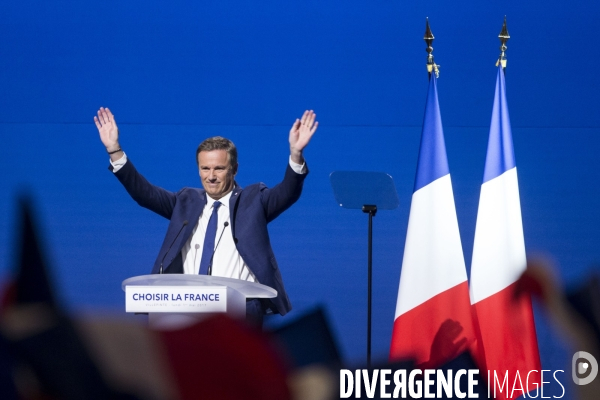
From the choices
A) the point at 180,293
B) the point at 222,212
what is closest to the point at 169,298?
the point at 180,293

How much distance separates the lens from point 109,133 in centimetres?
318

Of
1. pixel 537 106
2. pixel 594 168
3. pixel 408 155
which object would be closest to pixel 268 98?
pixel 408 155

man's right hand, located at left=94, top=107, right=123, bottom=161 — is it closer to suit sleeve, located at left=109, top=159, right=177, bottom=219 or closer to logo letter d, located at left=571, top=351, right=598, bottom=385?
suit sleeve, located at left=109, top=159, right=177, bottom=219

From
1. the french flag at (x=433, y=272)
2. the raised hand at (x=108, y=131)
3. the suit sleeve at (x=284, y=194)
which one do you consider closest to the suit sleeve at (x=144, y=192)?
the raised hand at (x=108, y=131)

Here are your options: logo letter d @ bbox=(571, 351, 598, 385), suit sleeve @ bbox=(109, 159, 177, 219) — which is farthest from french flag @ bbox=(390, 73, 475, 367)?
logo letter d @ bbox=(571, 351, 598, 385)

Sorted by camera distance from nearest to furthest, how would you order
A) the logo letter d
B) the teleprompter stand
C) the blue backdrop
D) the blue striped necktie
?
1. the logo letter d
2. the blue striped necktie
3. the teleprompter stand
4. the blue backdrop

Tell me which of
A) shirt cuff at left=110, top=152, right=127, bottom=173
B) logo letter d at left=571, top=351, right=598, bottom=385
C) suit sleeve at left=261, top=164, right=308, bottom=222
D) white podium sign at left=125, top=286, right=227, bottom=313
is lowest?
logo letter d at left=571, top=351, right=598, bottom=385

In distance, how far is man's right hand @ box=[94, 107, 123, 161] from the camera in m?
3.13

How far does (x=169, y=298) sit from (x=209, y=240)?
0.80 meters

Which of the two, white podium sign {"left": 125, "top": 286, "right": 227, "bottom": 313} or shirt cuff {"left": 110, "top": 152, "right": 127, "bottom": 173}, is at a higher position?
shirt cuff {"left": 110, "top": 152, "right": 127, "bottom": 173}

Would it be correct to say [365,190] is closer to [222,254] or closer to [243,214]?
[243,214]

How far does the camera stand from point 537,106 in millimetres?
4582

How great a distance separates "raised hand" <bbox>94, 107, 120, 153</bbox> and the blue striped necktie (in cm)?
49

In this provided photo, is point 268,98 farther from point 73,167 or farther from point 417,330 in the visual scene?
point 417,330
